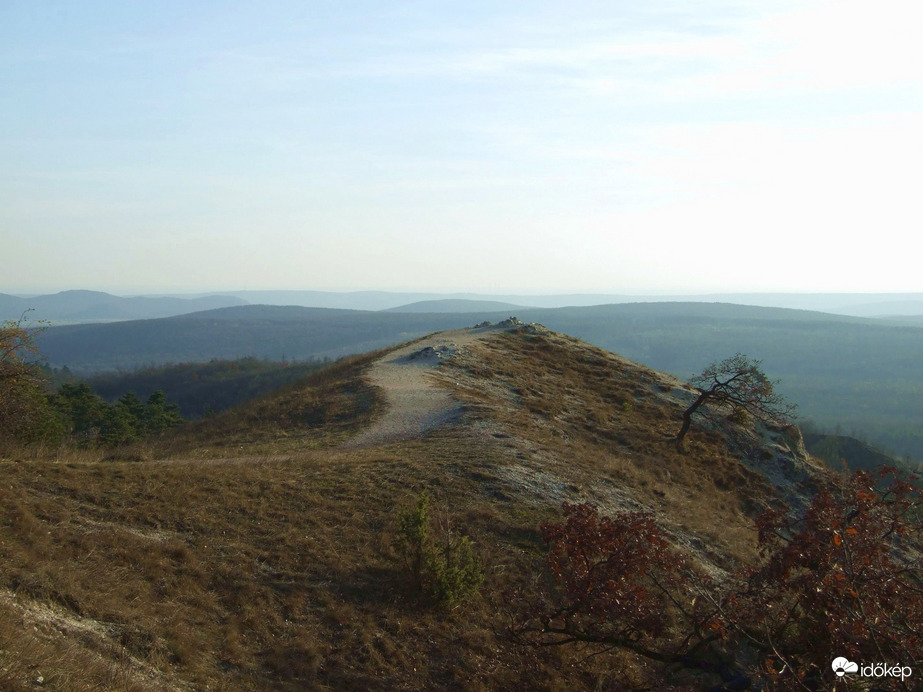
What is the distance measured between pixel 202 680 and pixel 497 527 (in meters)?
5.98

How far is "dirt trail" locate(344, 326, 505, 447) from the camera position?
58.0ft

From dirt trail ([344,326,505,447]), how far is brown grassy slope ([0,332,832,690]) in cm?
98

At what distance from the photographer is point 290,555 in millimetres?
9938

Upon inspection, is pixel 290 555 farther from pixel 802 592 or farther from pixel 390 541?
pixel 802 592

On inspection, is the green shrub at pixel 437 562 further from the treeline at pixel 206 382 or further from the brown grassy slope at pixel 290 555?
the treeline at pixel 206 382

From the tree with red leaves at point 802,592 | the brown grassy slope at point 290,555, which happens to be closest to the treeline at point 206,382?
the brown grassy slope at point 290,555

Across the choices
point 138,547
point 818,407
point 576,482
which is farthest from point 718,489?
point 818,407

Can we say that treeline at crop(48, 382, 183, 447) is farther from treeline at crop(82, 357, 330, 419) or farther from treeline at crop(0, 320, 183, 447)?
treeline at crop(82, 357, 330, 419)

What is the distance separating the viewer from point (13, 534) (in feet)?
27.8

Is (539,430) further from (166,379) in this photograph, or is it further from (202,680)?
(166,379)

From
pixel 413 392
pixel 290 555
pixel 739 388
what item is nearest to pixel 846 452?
pixel 739 388

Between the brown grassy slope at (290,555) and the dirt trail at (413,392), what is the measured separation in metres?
0.98

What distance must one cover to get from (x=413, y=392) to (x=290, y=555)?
458 inches

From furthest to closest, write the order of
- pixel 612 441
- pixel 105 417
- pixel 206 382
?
pixel 206 382 < pixel 105 417 < pixel 612 441
